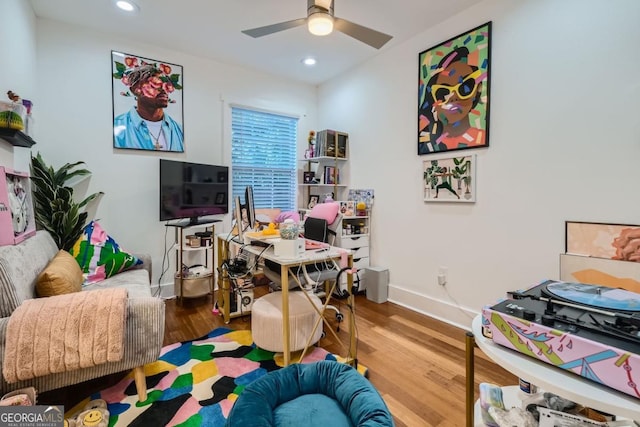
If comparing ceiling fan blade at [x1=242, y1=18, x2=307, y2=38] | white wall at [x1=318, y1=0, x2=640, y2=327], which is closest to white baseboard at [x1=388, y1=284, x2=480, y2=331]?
white wall at [x1=318, y1=0, x2=640, y2=327]

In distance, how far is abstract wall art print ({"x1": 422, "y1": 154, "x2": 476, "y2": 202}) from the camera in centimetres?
257

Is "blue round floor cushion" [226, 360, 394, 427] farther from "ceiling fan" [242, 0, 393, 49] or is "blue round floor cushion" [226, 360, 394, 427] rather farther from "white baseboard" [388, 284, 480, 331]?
"ceiling fan" [242, 0, 393, 49]

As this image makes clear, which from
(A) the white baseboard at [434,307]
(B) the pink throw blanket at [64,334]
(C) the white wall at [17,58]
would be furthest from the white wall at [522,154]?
(C) the white wall at [17,58]

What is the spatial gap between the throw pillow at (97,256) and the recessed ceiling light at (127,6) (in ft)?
6.07

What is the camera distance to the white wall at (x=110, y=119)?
2.71 meters

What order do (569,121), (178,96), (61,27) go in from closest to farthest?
(569,121), (61,27), (178,96)

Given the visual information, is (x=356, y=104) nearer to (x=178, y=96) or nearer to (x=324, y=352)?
(x=178, y=96)

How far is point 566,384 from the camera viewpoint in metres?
0.69

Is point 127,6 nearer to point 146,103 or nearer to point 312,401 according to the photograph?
point 146,103

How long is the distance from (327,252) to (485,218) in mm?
1416

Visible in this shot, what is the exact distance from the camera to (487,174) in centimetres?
247

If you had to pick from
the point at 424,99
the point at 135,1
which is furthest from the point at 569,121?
the point at 135,1

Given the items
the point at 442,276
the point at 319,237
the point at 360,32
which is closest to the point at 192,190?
the point at 319,237

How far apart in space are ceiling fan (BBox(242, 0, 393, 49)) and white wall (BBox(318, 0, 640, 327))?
3.61ft
